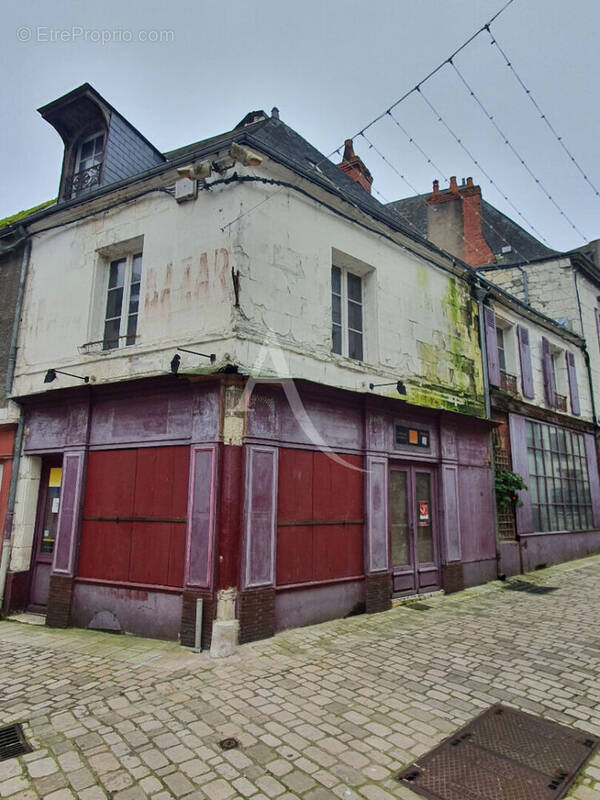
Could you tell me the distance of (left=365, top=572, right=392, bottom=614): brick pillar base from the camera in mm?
6441

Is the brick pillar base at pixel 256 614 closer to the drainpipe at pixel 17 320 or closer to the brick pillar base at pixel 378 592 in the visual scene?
the brick pillar base at pixel 378 592

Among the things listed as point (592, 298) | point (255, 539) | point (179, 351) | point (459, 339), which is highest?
point (592, 298)

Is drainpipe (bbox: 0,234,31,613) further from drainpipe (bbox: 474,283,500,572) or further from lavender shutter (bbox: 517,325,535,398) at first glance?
lavender shutter (bbox: 517,325,535,398)

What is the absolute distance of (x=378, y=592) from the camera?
6559 millimetres

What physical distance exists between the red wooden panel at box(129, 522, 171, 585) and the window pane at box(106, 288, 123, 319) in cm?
303

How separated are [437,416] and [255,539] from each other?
4.08 meters

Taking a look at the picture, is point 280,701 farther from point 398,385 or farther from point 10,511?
point 10,511

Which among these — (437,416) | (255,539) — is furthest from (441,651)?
(437,416)

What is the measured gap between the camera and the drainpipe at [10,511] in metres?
6.66

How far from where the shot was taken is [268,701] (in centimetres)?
377

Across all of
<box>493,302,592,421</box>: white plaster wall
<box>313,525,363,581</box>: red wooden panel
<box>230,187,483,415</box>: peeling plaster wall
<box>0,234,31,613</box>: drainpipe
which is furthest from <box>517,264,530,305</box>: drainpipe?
<box>0,234,31,613</box>: drainpipe

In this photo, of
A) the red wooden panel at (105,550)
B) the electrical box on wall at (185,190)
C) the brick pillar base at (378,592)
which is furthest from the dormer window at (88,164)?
the brick pillar base at (378,592)

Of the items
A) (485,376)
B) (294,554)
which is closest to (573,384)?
(485,376)

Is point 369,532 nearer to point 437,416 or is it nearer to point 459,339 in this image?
point 437,416
